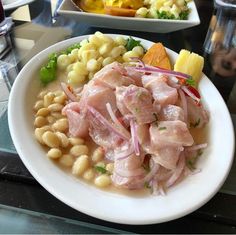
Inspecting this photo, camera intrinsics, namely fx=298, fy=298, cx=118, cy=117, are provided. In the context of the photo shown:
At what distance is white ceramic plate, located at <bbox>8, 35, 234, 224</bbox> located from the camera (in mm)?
595

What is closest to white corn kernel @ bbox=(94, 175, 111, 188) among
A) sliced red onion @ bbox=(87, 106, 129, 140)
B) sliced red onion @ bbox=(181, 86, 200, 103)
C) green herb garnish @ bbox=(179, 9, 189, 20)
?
sliced red onion @ bbox=(87, 106, 129, 140)

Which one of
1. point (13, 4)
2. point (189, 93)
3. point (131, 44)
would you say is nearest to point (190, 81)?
point (189, 93)

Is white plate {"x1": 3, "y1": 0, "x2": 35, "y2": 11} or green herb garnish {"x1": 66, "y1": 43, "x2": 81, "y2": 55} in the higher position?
white plate {"x1": 3, "y1": 0, "x2": 35, "y2": 11}

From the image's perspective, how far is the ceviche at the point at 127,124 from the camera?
672 millimetres

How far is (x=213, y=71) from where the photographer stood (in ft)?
3.38

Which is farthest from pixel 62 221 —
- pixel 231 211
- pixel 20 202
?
pixel 231 211

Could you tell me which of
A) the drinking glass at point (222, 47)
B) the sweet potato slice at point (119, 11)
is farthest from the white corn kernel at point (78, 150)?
the sweet potato slice at point (119, 11)

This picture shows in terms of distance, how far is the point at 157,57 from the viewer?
0.98 meters

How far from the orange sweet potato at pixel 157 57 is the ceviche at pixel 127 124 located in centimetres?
6

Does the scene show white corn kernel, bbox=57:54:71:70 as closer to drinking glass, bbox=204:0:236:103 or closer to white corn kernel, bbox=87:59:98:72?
white corn kernel, bbox=87:59:98:72

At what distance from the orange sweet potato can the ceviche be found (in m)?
0.06

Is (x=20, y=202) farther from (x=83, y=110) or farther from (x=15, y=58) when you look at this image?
(x=15, y=58)

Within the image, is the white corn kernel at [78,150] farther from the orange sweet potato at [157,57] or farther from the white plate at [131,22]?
the white plate at [131,22]

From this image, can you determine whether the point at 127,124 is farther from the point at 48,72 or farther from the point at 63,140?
the point at 48,72
